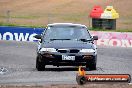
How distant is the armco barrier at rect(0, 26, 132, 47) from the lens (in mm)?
31188

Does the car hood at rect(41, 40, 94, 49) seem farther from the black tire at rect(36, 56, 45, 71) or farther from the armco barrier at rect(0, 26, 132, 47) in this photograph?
the armco barrier at rect(0, 26, 132, 47)

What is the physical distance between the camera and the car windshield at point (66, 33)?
18656 millimetres

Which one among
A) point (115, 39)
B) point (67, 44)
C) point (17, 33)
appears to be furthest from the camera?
point (17, 33)

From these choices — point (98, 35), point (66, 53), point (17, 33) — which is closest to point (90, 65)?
point (66, 53)

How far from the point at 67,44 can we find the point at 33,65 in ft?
10.1

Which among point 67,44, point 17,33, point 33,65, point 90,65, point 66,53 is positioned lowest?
point 17,33

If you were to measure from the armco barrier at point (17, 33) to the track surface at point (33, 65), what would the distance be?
96 cm

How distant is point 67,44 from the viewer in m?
17.8

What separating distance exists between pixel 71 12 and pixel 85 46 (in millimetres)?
47344

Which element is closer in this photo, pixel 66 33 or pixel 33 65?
pixel 66 33

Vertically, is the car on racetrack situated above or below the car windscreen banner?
above

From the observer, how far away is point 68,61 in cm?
1759
